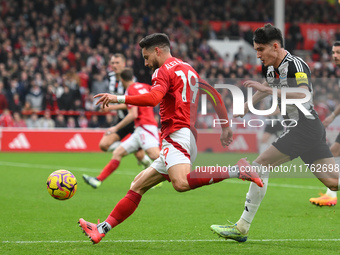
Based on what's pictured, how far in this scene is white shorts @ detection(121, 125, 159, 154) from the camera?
1155 centimetres

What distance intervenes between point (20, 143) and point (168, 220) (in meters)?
14.2

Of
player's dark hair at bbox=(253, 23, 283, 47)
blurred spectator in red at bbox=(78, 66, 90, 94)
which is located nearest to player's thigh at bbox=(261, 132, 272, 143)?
player's dark hair at bbox=(253, 23, 283, 47)

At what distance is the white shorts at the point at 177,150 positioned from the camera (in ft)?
20.3

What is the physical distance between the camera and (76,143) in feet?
71.5

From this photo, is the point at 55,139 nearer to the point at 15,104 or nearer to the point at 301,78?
the point at 15,104

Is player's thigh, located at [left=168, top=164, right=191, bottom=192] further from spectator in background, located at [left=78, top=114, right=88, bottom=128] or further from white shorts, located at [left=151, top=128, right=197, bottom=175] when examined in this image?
spectator in background, located at [left=78, top=114, right=88, bottom=128]

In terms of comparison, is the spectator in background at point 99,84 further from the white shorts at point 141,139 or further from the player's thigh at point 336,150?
the player's thigh at point 336,150

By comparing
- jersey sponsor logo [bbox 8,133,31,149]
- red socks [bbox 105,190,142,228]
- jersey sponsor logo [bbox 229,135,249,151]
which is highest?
red socks [bbox 105,190,142,228]

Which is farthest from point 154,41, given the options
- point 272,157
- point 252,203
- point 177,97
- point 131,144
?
point 131,144

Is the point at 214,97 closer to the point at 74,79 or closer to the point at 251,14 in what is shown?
the point at 74,79

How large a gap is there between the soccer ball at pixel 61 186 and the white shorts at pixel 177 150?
1.61 m

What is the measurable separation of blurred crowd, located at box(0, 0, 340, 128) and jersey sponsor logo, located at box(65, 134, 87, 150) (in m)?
0.45

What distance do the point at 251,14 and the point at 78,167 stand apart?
20354mm

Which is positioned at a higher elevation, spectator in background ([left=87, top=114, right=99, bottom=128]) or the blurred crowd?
the blurred crowd
